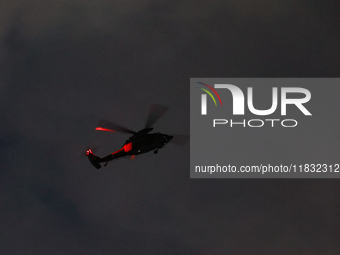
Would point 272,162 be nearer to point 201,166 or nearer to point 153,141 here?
point 201,166

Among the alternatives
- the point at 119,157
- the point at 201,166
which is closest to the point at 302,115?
the point at 201,166

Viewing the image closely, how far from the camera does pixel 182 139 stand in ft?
225

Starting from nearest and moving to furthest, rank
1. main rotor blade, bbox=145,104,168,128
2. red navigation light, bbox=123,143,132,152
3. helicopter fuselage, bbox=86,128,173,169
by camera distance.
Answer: main rotor blade, bbox=145,104,168,128 < helicopter fuselage, bbox=86,128,173,169 < red navigation light, bbox=123,143,132,152

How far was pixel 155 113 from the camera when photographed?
6831 centimetres

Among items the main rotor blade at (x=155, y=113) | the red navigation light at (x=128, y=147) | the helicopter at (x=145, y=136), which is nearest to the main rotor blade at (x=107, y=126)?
the helicopter at (x=145, y=136)

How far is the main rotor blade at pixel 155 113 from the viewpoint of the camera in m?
67.5

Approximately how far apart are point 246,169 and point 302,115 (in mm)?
17675

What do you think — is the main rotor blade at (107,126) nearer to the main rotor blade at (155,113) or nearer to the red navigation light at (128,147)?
the red navigation light at (128,147)

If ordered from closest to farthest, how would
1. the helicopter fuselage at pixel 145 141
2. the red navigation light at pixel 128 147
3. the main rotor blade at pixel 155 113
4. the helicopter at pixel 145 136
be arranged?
the main rotor blade at pixel 155 113 → the helicopter at pixel 145 136 → the helicopter fuselage at pixel 145 141 → the red navigation light at pixel 128 147

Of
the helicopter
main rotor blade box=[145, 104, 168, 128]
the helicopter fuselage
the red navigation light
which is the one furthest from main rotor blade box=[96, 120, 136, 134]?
main rotor blade box=[145, 104, 168, 128]

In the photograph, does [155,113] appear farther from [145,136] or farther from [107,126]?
[107,126]

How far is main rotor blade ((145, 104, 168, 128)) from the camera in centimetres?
6751

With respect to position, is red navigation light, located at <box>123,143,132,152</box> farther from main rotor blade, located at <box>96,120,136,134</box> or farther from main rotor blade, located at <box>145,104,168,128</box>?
main rotor blade, located at <box>145,104,168,128</box>

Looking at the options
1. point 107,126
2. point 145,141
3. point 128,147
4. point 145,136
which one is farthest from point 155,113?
point 128,147
